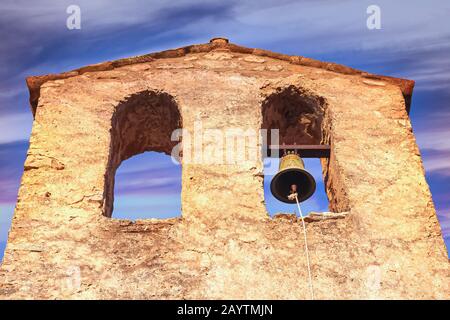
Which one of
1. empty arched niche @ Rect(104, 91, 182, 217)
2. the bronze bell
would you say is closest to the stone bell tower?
empty arched niche @ Rect(104, 91, 182, 217)

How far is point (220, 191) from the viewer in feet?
17.9

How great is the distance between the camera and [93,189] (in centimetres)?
538

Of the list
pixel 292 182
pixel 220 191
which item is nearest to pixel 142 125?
pixel 220 191

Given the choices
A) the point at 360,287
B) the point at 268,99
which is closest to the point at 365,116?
the point at 268,99

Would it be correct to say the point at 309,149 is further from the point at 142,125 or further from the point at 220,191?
the point at 142,125

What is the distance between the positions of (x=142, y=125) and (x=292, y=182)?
64.8 inches

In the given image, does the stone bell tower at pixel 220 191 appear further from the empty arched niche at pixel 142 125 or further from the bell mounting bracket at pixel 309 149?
the bell mounting bracket at pixel 309 149

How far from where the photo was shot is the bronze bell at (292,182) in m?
5.79

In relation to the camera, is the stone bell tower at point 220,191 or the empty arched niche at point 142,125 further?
the empty arched niche at point 142,125

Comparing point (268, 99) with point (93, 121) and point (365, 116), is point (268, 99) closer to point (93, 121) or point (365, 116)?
point (365, 116)

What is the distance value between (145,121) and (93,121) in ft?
2.26

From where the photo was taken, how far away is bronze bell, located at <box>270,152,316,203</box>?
19.0 ft

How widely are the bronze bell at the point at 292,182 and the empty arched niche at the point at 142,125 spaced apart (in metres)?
1.05

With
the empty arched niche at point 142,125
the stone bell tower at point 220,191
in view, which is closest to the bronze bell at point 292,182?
the stone bell tower at point 220,191
